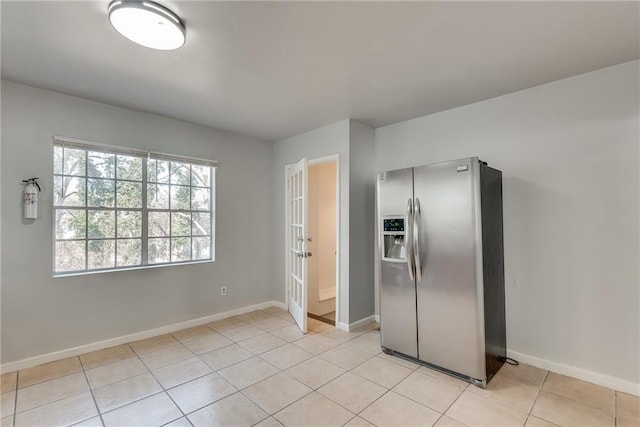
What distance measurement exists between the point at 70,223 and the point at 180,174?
3.90 ft

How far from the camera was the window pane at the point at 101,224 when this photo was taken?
2.96 m

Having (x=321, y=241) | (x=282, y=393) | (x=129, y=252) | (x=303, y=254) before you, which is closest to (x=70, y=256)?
(x=129, y=252)

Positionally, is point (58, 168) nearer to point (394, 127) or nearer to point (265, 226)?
point (265, 226)

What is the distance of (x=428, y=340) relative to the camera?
2.54 meters

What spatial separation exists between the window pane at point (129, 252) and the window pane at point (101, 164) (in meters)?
0.71

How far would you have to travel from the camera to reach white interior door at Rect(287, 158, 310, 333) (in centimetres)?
344

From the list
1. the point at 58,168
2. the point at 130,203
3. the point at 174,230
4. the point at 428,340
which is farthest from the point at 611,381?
the point at 58,168

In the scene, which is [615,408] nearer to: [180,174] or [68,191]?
[180,174]

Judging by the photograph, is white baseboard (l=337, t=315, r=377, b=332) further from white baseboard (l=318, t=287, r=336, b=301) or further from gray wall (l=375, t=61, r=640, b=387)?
gray wall (l=375, t=61, r=640, b=387)

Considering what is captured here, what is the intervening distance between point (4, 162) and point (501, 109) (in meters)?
4.48

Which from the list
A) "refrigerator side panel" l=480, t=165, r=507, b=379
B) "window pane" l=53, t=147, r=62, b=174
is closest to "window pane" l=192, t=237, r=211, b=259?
"window pane" l=53, t=147, r=62, b=174

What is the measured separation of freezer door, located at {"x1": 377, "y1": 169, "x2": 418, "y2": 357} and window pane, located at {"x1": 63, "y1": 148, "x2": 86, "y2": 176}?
2.98 meters

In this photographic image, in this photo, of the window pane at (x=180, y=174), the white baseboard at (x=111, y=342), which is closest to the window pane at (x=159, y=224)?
the window pane at (x=180, y=174)

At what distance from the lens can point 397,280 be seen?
276 centimetres
